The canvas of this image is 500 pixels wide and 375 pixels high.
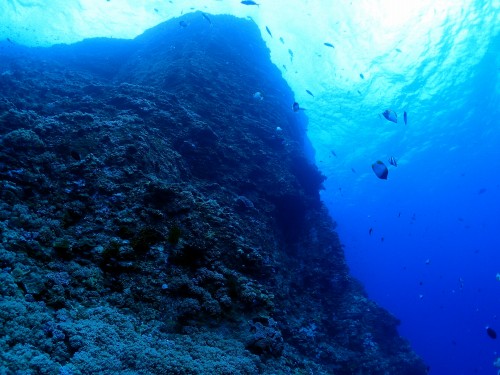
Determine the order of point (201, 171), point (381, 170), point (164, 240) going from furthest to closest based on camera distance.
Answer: point (201, 171) → point (381, 170) → point (164, 240)

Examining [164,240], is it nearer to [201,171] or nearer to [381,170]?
[381,170]

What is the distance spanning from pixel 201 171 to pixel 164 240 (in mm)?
4639

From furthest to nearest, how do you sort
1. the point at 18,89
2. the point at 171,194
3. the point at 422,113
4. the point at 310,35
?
the point at 422,113, the point at 310,35, the point at 18,89, the point at 171,194

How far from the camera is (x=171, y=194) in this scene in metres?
5.04

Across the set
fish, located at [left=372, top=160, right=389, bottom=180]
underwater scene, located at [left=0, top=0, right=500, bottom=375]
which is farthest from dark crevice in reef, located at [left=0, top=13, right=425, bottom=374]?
fish, located at [left=372, top=160, right=389, bottom=180]

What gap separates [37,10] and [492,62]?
37058mm

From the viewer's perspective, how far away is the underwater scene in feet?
10.2

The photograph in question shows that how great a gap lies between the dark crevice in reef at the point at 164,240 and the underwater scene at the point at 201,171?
3cm

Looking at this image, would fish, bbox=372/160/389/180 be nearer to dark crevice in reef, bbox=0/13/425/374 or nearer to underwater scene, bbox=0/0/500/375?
underwater scene, bbox=0/0/500/375

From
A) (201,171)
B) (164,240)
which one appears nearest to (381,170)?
(164,240)

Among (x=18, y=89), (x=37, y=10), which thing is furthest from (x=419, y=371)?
(x=37, y=10)

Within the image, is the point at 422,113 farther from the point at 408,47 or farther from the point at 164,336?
the point at 164,336

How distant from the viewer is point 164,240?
4273 mm

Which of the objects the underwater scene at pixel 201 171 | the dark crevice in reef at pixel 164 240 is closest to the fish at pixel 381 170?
the underwater scene at pixel 201 171
